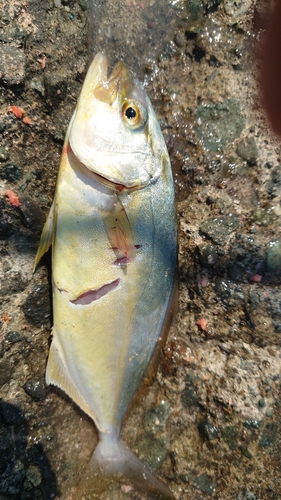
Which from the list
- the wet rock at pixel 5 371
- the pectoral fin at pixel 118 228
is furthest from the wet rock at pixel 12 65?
the wet rock at pixel 5 371

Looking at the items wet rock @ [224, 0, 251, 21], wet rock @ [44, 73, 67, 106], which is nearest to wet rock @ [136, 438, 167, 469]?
wet rock @ [44, 73, 67, 106]

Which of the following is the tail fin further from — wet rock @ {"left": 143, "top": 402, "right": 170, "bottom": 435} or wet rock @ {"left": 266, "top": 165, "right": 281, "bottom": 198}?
wet rock @ {"left": 266, "top": 165, "right": 281, "bottom": 198}

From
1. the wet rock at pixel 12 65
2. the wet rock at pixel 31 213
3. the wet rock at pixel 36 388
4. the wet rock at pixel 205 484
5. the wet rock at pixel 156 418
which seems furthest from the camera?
the wet rock at pixel 156 418

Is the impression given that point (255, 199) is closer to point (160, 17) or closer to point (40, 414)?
point (160, 17)

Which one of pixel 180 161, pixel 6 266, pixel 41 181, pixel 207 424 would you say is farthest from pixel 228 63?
pixel 207 424

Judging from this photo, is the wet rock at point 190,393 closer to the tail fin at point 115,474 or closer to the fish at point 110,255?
the fish at point 110,255

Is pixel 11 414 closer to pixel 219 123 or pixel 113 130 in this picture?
pixel 113 130
